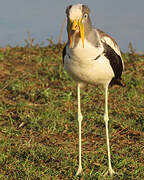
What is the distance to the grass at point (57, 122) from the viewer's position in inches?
203

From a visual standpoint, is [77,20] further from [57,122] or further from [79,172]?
[57,122]

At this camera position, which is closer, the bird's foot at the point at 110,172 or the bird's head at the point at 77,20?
the bird's head at the point at 77,20

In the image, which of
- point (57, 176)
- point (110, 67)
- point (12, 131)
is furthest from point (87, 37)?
point (12, 131)

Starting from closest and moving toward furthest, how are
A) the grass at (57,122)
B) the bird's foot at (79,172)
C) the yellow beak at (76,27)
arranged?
the yellow beak at (76,27), the bird's foot at (79,172), the grass at (57,122)

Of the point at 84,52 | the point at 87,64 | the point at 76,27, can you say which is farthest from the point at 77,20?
the point at 87,64

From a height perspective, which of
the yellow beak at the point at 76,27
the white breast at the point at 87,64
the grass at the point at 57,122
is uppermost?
the yellow beak at the point at 76,27

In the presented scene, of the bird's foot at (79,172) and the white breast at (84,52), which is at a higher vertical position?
the white breast at (84,52)

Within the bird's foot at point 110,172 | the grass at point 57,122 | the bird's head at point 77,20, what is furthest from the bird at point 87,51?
the grass at point 57,122

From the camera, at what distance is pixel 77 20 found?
4.18m

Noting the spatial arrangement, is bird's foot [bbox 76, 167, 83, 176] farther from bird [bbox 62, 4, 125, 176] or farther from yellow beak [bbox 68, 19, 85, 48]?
yellow beak [bbox 68, 19, 85, 48]

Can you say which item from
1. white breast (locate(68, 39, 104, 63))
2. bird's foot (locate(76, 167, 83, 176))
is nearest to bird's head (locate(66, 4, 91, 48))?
white breast (locate(68, 39, 104, 63))

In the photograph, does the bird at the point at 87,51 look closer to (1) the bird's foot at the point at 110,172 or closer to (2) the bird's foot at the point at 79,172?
(2) the bird's foot at the point at 79,172

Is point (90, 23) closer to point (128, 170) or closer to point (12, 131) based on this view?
point (128, 170)

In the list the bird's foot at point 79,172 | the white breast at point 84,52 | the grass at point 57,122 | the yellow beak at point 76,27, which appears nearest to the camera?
the yellow beak at point 76,27
